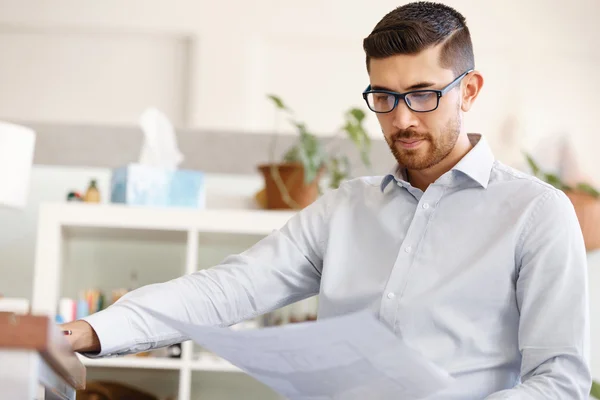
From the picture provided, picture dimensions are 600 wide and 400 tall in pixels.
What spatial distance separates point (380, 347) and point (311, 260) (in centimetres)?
Result: 59

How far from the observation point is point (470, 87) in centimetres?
159

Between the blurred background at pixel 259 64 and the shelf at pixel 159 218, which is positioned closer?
the shelf at pixel 159 218

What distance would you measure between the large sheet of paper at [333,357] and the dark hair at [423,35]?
0.54 m

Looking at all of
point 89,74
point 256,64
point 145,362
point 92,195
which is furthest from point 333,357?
point 89,74

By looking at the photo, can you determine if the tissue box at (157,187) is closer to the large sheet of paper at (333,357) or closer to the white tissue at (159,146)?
the white tissue at (159,146)

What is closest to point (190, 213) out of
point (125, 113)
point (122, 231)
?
point (122, 231)

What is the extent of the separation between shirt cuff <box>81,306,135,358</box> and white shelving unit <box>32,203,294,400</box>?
72.9 inches

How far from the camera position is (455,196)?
5.06ft

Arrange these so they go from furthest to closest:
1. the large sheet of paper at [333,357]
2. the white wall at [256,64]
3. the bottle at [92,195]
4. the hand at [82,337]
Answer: the white wall at [256,64], the bottle at [92,195], the hand at [82,337], the large sheet of paper at [333,357]

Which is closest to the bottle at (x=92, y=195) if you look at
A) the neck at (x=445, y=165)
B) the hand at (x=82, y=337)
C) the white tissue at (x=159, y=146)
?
the white tissue at (x=159, y=146)

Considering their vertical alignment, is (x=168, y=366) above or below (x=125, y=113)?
below

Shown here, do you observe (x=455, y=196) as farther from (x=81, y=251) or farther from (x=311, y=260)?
(x=81, y=251)

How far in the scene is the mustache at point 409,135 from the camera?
149cm

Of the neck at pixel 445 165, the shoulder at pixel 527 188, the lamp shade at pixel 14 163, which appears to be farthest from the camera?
the lamp shade at pixel 14 163
